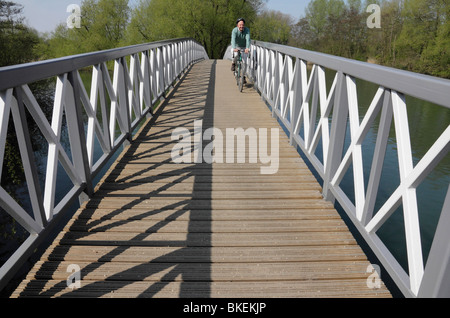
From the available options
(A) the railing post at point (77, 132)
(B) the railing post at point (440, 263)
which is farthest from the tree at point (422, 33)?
(B) the railing post at point (440, 263)

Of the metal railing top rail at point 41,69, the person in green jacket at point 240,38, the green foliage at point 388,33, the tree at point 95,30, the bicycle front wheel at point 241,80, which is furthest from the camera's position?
the tree at point 95,30

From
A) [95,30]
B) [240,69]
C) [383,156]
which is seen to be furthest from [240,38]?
[95,30]

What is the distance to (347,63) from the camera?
7.84 feet

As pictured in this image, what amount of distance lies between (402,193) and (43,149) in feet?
41.8

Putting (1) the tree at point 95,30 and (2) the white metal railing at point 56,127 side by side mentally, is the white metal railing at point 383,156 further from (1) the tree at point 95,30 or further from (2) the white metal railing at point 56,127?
(1) the tree at point 95,30

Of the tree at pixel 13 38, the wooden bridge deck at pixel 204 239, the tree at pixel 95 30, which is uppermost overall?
the tree at pixel 95 30

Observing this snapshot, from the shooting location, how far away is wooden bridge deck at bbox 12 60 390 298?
198 centimetres

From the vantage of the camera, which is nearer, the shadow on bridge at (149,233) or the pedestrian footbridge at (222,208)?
the pedestrian footbridge at (222,208)

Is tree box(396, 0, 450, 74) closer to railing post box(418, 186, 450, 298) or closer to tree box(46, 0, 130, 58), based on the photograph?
tree box(46, 0, 130, 58)

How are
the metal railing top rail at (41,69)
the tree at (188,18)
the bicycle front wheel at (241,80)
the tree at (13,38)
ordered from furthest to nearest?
the tree at (188,18) → the tree at (13,38) → the bicycle front wheel at (241,80) → the metal railing top rail at (41,69)

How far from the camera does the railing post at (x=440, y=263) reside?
1.32m

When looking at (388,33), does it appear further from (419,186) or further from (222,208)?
(222,208)

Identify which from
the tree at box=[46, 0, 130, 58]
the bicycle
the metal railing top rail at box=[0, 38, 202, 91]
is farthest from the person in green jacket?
the tree at box=[46, 0, 130, 58]
